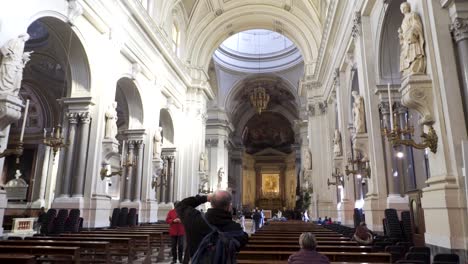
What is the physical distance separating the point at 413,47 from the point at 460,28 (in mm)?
566

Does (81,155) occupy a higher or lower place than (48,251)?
higher

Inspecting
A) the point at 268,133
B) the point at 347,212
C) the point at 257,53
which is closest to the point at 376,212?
the point at 347,212

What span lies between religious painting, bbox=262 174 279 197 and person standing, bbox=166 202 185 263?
28.4 metres

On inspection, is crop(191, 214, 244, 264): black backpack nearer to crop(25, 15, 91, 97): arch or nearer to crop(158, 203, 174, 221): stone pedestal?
crop(25, 15, 91, 97): arch

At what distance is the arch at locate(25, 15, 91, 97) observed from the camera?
8.06 metres

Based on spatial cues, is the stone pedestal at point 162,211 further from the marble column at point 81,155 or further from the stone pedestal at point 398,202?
the stone pedestal at point 398,202

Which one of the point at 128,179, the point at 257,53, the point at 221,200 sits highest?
the point at 257,53

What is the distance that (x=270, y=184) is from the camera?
1363 inches

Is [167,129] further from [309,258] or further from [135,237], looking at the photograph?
[309,258]

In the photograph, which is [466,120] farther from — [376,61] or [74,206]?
[74,206]

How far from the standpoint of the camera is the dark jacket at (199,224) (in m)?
1.85

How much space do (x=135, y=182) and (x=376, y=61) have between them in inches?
339

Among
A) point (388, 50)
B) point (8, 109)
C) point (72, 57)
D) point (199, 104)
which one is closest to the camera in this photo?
point (8, 109)

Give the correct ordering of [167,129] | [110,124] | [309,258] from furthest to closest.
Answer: [167,129] < [110,124] < [309,258]
